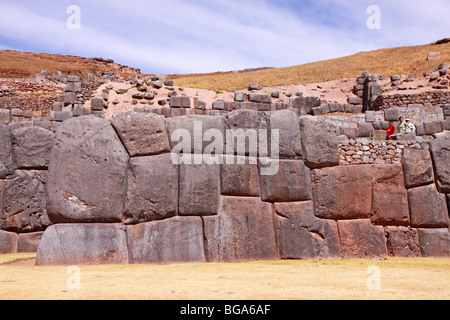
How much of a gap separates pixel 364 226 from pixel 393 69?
34.3 m

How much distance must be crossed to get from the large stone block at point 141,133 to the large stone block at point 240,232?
1.42 meters

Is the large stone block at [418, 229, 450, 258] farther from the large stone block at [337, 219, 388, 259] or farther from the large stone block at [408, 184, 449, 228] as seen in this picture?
the large stone block at [337, 219, 388, 259]

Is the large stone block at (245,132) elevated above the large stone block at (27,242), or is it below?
above

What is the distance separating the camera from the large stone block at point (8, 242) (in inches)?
347

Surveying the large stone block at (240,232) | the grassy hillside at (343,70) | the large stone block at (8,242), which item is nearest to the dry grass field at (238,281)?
the large stone block at (240,232)

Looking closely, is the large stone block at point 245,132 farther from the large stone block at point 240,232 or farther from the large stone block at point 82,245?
the large stone block at point 82,245

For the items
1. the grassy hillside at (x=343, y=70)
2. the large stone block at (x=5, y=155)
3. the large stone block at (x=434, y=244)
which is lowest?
the large stone block at (x=434, y=244)

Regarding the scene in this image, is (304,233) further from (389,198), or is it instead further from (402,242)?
(402,242)

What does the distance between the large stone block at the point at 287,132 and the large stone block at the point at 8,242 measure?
5.44m

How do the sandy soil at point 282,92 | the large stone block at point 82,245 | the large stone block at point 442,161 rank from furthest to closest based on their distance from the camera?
the sandy soil at point 282,92 → the large stone block at point 442,161 → the large stone block at point 82,245

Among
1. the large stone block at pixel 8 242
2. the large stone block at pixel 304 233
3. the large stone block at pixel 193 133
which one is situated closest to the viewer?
the large stone block at pixel 193 133

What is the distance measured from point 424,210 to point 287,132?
9.97 feet

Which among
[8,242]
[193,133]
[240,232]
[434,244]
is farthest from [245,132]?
[8,242]

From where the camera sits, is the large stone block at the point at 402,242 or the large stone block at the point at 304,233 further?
the large stone block at the point at 402,242
